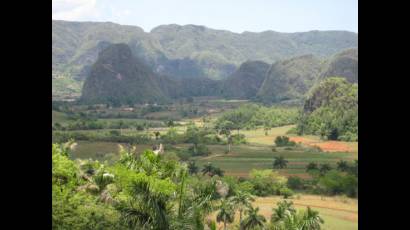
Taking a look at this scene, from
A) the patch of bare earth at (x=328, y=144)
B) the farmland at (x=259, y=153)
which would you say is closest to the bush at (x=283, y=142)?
the farmland at (x=259, y=153)

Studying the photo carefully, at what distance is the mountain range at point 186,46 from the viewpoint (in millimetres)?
129375

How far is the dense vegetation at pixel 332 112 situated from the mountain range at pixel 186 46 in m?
62.5

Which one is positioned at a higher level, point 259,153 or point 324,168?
point 259,153

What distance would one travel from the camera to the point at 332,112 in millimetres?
53438

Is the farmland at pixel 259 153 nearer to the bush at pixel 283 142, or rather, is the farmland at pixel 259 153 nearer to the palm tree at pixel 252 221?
the bush at pixel 283 142

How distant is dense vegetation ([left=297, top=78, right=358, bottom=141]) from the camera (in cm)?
4778

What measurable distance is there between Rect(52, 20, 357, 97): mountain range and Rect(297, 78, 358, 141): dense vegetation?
62518 mm

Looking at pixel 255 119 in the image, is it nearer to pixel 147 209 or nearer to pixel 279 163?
pixel 279 163

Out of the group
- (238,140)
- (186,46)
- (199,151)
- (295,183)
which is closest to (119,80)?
(238,140)

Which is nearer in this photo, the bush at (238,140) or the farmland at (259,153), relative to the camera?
the farmland at (259,153)

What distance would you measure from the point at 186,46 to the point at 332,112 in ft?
352

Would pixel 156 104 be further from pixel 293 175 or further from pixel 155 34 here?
pixel 155 34
